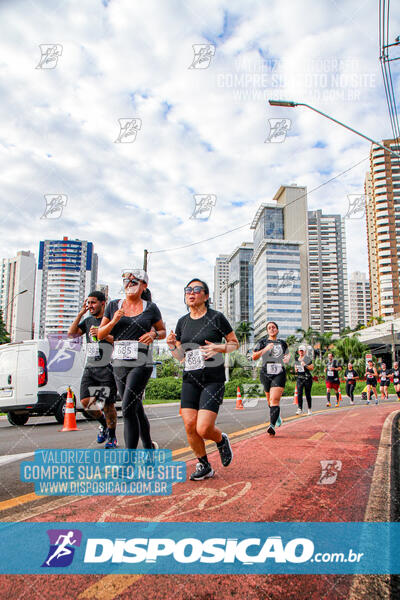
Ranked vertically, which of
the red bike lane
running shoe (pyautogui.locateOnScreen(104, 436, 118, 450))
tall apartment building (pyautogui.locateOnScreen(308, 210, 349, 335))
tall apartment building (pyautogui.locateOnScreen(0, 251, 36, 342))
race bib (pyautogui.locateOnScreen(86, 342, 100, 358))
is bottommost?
running shoe (pyautogui.locateOnScreen(104, 436, 118, 450))

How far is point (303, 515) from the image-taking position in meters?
2.84

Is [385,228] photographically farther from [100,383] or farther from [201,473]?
[201,473]

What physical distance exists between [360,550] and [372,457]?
9.24 ft

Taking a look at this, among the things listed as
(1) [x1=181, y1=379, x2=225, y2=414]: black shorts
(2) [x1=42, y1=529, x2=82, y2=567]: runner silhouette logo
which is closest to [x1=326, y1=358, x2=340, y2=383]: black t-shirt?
(1) [x1=181, y1=379, x2=225, y2=414]: black shorts

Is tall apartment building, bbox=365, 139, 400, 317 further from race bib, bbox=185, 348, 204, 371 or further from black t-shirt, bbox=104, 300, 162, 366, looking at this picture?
race bib, bbox=185, 348, 204, 371

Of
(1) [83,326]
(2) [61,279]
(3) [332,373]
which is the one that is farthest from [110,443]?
(2) [61,279]

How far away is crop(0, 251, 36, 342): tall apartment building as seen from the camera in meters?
70.9

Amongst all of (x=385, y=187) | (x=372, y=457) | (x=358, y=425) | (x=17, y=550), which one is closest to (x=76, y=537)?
(x=17, y=550)

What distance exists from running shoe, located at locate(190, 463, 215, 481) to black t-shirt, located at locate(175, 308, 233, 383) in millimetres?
753

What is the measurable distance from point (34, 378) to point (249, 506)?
7245 mm

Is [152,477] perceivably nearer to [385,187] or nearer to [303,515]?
[303,515]

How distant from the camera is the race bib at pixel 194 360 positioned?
3943 millimetres

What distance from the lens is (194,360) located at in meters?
3.98

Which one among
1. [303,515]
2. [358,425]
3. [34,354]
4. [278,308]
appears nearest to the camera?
[303,515]
